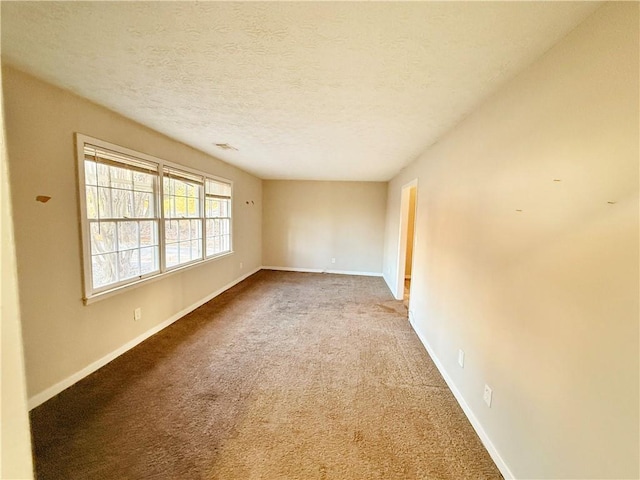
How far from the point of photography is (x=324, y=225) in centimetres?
643

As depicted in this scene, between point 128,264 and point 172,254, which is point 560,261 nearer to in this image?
point 128,264

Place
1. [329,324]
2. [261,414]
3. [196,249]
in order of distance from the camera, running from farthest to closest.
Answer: [196,249]
[329,324]
[261,414]

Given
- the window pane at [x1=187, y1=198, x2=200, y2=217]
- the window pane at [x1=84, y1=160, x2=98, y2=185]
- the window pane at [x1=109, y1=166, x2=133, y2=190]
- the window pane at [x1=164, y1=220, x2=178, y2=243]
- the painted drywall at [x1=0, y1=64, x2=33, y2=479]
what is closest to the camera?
the painted drywall at [x1=0, y1=64, x2=33, y2=479]

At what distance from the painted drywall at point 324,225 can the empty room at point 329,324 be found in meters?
2.92

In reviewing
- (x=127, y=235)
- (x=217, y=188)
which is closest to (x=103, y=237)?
(x=127, y=235)

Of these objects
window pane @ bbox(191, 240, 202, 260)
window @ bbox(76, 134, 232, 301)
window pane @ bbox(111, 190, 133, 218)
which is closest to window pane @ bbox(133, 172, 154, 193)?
window @ bbox(76, 134, 232, 301)

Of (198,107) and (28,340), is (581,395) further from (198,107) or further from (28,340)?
(28,340)

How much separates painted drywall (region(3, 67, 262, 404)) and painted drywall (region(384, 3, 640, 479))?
118 inches

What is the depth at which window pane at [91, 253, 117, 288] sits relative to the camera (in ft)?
7.47

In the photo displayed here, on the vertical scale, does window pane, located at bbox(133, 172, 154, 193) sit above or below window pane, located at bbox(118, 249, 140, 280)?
above

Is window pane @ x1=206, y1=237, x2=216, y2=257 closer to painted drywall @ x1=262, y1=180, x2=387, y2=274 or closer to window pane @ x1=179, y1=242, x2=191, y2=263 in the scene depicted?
window pane @ x1=179, y1=242, x2=191, y2=263

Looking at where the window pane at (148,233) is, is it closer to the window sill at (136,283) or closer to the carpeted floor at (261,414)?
the window sill at (136,283)

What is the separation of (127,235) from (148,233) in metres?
0.27

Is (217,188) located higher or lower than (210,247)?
higher
